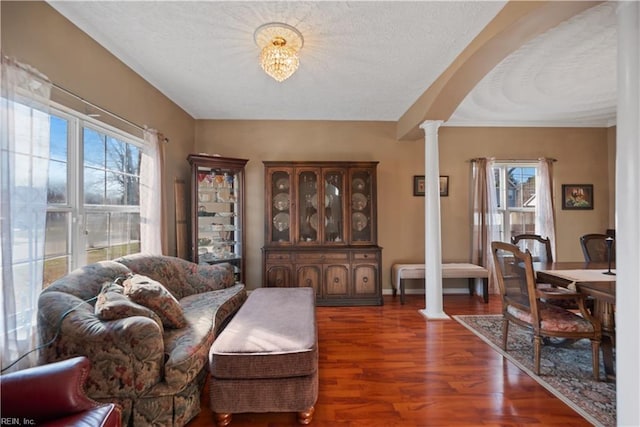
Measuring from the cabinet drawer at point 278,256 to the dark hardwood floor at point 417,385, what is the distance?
111 cm

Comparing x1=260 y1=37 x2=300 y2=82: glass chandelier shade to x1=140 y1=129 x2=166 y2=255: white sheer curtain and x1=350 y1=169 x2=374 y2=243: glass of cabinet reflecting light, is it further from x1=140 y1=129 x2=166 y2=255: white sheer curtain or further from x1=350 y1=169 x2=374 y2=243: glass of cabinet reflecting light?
x1=350 y1=169 x2=374 y2=243: glass of cabinet reflecting light

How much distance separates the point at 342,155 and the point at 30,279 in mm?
3725

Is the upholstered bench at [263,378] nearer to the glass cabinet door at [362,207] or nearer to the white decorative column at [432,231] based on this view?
the white decorative column at [432,231]

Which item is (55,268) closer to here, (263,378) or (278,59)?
(263,378)

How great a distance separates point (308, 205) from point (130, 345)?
2874mm

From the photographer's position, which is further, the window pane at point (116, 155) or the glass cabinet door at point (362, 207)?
the glass cabinet door at point (362, 207)

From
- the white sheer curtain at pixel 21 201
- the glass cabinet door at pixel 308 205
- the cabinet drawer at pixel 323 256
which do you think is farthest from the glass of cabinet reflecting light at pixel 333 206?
the white sheer curtain at pixel 21 201

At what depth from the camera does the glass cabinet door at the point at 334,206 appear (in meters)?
4.12

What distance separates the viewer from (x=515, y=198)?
183 inches

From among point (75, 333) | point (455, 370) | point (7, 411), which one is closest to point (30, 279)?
point (75, 333)

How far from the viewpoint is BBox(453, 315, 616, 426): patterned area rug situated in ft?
6.13

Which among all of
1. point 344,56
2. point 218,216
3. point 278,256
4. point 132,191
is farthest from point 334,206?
point 132,191

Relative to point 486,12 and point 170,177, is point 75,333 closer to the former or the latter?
point 170,177

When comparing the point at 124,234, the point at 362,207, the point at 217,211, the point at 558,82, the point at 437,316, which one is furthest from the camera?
the point at 362,207
